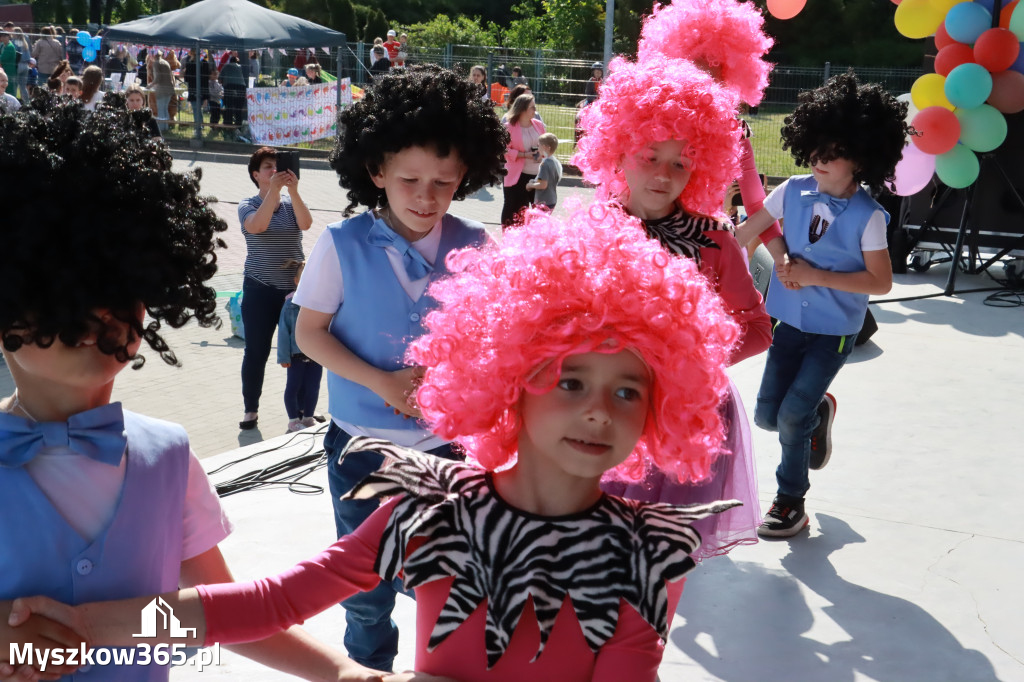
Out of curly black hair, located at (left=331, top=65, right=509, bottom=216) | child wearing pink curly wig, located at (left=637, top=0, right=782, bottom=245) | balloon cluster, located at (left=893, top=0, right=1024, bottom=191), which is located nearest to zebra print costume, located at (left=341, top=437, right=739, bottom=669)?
curly black hair, located at (left=331, top=65, right=509, bottom=216)

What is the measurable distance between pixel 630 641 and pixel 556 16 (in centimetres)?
3850

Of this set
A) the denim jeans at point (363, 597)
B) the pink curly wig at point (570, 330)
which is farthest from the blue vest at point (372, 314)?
the pink curly wig at point (570, 330)

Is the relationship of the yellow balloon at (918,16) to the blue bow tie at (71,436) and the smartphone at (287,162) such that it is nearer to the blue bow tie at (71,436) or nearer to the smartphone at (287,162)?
the smartphone at (287,162)

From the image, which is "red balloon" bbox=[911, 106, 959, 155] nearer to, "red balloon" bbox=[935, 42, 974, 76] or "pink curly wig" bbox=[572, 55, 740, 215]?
"red balloon" bbox=[935, 42, 974, 76]

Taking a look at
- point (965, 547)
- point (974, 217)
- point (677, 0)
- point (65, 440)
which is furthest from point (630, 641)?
point (974, 217)

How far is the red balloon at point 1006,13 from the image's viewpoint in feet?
29.0

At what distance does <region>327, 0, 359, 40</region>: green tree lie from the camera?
40.8 meters

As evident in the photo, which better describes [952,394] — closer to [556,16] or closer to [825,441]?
[825,441]

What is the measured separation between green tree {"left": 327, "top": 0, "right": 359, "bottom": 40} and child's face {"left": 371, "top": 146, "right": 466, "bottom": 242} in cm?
4012

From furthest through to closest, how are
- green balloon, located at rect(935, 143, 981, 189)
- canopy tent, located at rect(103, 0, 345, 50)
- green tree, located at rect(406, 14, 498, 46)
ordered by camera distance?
green tree, located at rect(406, 14, 498, 46) → canopy tent, located at rect(103, 0, 345, 50) → green balloon, located at rect(935, 143, 981, 189)

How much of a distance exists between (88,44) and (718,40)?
859 inches

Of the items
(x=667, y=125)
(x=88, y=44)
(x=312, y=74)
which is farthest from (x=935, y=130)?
(x=88, y=44)

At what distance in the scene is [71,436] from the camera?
5.17 feet

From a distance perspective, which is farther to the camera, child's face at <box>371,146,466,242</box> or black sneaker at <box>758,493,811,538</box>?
black sneaker at <box>758,493,811,538</box>
